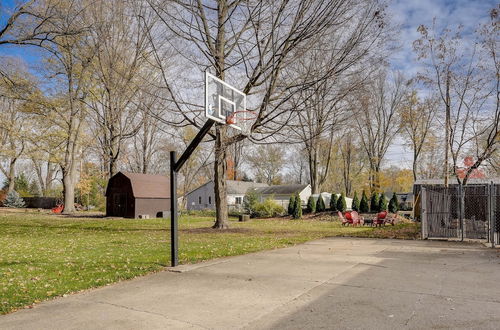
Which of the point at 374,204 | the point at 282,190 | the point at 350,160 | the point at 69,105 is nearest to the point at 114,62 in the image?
the point at 69,105

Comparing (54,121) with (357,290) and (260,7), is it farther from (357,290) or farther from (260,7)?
(357,290)

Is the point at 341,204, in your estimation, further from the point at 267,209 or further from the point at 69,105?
the point at 69,105

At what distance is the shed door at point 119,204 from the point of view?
31.3 m

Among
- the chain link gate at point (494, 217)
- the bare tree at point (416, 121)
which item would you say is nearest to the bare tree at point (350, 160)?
the bare tree at point (416, 121)

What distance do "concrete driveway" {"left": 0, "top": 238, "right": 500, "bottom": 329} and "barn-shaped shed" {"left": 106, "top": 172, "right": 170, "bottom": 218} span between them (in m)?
23.6

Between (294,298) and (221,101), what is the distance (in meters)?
6.26

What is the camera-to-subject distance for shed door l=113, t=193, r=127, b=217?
103 ft

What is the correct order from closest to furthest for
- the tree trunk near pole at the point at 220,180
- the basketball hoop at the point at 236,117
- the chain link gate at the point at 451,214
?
1. the basketball hoop at the point at 236,117
2. the chain link gate at the point at 451,214
3. the tree trunk near pole at the point at 220,180

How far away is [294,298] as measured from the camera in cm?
574

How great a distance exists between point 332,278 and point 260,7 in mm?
10127

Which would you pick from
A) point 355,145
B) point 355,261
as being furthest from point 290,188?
point 355,261

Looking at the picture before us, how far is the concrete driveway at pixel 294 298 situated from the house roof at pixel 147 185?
78.2 ft

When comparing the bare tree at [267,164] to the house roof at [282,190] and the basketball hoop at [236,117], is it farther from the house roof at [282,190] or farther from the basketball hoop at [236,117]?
the basketball hoop at [236,117]

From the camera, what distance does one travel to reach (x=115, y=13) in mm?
25375
